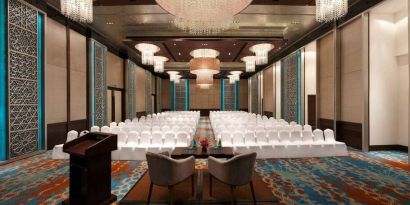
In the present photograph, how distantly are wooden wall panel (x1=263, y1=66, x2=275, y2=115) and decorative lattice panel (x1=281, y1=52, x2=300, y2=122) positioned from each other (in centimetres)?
253

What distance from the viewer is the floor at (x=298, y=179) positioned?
3.52 m

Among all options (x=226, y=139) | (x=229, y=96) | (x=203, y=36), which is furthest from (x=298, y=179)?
(x=229, y=96)

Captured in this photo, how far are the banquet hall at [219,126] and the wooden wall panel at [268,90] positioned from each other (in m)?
4.19

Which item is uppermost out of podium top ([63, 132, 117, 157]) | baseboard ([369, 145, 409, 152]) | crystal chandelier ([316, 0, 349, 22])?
crystal chandelier ([316, 0, 349, 22])

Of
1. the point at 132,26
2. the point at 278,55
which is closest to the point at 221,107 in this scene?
the point at 278,55

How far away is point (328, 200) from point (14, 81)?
735cm

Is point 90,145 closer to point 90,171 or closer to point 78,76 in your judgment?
point 90,171

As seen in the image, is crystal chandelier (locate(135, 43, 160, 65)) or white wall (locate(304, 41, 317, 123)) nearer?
crystal chandelier (locate(135, 43, 160, 65))

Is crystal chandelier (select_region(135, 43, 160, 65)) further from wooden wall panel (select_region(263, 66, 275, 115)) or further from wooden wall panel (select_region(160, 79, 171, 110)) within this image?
wooden wall panel (select_region(160, 79, 171, 110))

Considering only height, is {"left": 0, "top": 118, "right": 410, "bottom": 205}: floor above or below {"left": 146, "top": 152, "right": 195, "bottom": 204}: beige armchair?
below

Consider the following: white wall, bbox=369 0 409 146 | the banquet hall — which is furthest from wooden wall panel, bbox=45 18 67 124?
white wall, bbox=369 0 409 146

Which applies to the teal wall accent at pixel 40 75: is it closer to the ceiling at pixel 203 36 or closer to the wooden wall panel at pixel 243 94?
the ceiling at pixel 203 36

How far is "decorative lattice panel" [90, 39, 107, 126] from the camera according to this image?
974 cm

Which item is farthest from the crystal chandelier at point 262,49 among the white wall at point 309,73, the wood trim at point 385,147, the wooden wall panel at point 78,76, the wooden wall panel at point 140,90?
the wooden wall panel at point 140,90
